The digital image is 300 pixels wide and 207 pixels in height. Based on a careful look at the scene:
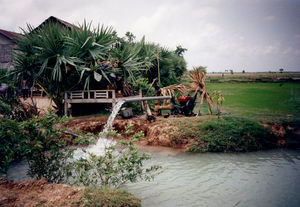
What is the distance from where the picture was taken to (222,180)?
5.59 metres

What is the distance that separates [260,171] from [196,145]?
89.2 inches

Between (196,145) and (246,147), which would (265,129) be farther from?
(196,145)

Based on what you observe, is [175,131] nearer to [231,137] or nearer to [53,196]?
[231,137]

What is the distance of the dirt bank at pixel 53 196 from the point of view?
3.27 metres

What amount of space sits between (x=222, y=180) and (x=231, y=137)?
8.31ft

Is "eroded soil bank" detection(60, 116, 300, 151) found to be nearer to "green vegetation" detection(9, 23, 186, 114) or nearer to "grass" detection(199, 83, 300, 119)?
"grass" detection(199, 83, 300, 119)

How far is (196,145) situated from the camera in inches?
307

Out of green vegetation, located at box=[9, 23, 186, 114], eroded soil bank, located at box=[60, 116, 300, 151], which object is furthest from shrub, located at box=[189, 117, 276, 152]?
green vegetation, located at box=[9, 23, 186, 114]

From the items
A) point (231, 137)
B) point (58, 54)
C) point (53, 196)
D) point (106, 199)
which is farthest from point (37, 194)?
point (58, 54)

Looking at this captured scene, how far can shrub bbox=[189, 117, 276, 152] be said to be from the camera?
766cm

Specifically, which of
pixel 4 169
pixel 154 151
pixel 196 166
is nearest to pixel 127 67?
pixel 154 151

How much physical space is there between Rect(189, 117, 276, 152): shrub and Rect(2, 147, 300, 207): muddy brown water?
1.05 ft

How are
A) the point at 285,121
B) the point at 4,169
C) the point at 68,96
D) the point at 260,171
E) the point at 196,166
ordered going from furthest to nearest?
1. the point at 68,96
2. the point at 285,121
3. the point at 196,166
4. the point at 260,171
5. the point at 4,169

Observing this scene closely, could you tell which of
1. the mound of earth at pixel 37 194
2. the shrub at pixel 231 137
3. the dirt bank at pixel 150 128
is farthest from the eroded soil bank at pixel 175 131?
the mound of earth at pixel 37 194
